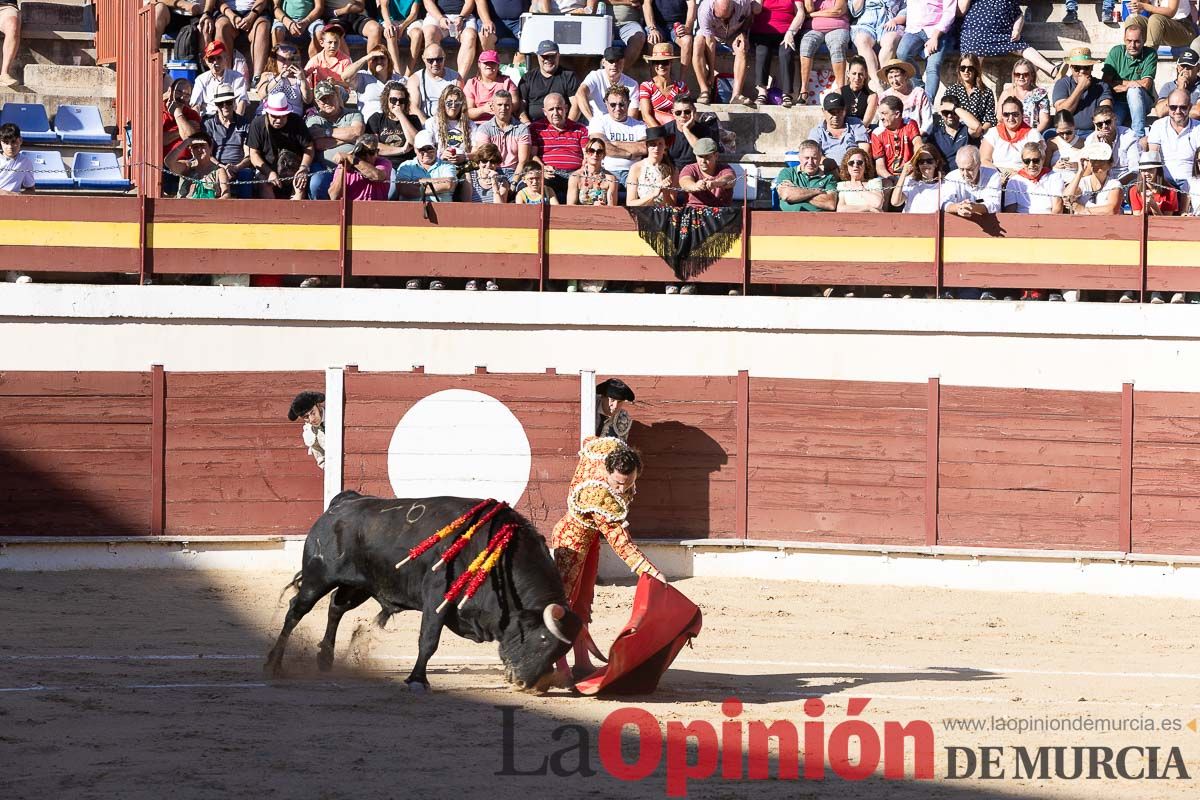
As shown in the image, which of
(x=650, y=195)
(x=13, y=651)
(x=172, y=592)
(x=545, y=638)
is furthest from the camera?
(x=650, y=195)

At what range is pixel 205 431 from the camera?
11.1 meters

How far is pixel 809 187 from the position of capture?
477 inches

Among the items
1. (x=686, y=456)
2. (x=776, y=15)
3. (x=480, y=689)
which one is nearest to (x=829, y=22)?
(x=776, y=15)

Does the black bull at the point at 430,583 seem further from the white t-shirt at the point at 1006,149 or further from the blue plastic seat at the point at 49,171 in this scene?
the white t-shirt at the point at 1006,149

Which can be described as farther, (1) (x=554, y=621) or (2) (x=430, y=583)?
(2) (x=430, y=583)

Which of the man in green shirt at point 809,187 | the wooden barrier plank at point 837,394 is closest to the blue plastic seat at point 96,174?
the man in green shirt at point 809,187

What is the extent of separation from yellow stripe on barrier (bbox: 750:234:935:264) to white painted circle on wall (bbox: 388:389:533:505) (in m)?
2.08

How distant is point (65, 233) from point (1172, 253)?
23.1ft

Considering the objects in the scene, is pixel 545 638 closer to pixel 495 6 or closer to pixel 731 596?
pixel 731 596

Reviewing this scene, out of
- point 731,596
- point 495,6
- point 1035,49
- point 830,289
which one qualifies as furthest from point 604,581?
point 1035,49

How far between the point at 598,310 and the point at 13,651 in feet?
15.8

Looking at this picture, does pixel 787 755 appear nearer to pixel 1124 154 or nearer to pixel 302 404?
pixel 302 404

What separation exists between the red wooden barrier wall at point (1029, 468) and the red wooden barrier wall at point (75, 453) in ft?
16.0

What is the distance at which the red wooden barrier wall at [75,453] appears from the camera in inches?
429
